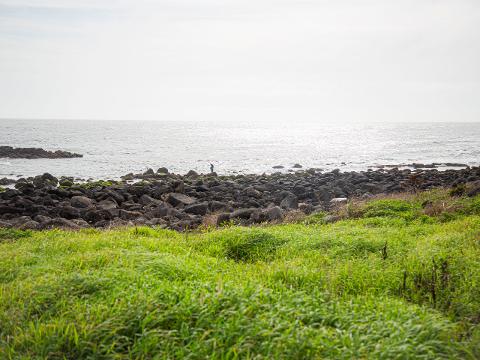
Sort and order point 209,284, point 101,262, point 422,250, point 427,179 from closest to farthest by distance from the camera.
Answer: point 209,284 < point 101,262 < point 422,250 < point 427,179

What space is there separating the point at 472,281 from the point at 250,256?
477 centimetres

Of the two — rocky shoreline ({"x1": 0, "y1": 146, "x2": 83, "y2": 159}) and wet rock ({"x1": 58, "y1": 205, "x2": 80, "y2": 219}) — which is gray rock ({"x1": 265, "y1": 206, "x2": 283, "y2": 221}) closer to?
wet rock ({"x1": 58, "y1": 205, "x2": 80, "y2": 219})

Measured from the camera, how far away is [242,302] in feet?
18.1

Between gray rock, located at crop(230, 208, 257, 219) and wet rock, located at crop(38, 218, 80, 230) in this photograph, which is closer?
wet rock, located at crop(38, 218, 80, 230)

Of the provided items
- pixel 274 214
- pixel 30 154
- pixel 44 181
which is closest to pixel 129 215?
pixel 274 214

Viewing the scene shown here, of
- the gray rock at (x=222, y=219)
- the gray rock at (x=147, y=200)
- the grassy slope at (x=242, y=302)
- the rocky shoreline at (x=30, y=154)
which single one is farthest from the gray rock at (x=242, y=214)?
the rocky shoreline at (x=30, y=154)

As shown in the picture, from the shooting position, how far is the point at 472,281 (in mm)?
6773

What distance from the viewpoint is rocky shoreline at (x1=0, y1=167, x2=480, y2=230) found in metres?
16.9

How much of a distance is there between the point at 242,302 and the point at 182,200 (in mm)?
17541

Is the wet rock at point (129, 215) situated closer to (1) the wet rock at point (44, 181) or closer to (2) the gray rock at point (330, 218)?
(2) the gray rock at point (330, 218)

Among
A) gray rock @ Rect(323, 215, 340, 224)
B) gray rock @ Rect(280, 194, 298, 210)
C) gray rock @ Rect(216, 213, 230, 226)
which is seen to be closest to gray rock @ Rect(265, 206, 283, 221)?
gray rock @ Rect(216, 213, 230, 226)

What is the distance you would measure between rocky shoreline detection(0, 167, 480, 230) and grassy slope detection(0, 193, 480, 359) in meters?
7.16

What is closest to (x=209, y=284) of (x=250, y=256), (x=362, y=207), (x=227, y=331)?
(x=227, y=331)

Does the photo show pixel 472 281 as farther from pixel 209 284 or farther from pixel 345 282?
pixel 209 284
